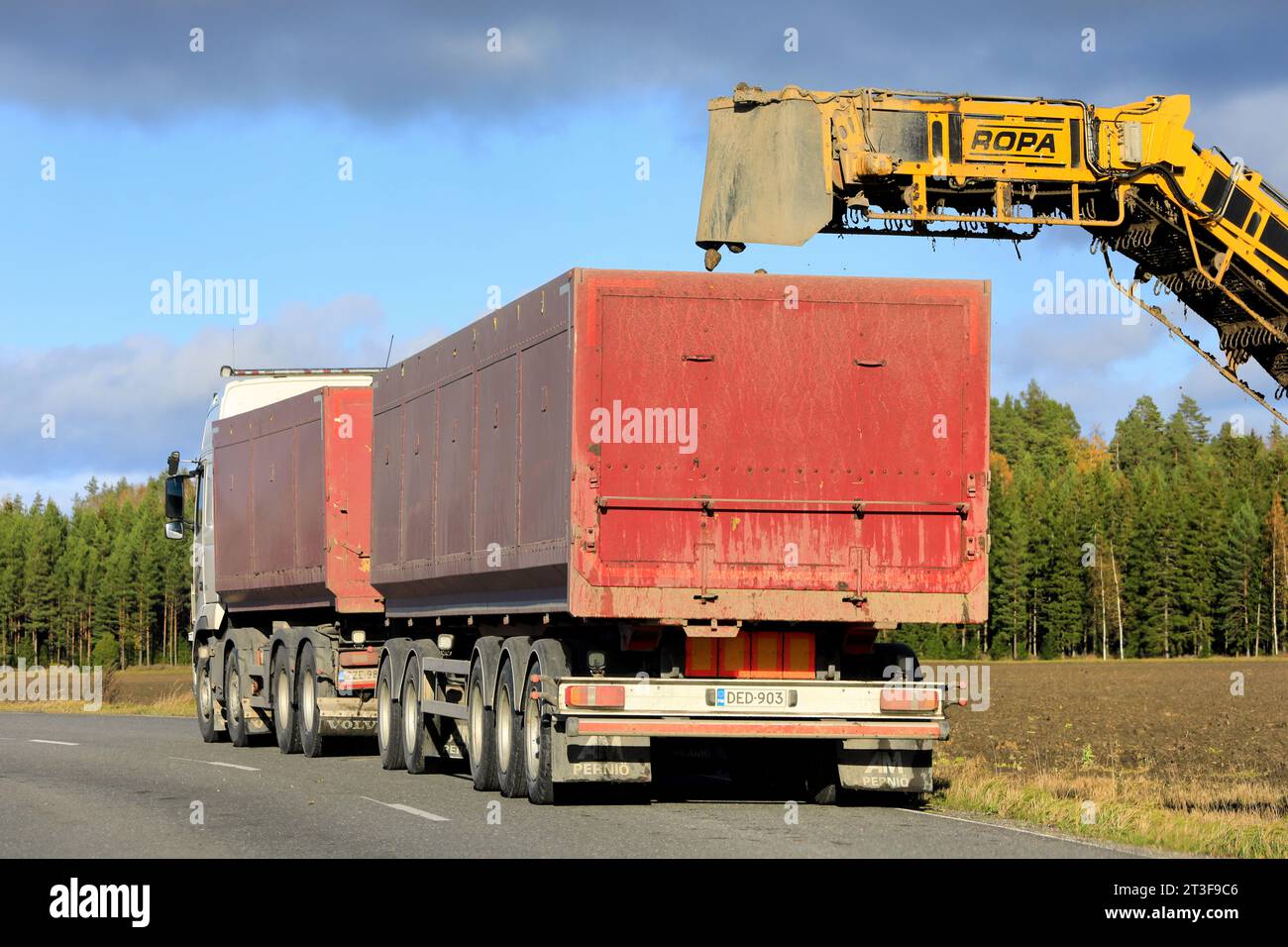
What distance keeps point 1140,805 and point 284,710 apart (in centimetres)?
1152

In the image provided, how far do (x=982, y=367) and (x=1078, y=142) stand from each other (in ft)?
6.48

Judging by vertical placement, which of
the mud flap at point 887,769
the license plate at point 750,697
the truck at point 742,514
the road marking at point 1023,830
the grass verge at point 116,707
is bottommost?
the grass verge at point 116,707

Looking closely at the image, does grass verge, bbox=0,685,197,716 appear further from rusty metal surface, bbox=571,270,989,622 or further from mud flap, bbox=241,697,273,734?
rusty metal surface, bbox=571,270,989,622

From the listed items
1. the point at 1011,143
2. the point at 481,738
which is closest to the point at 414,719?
the point at 481,738

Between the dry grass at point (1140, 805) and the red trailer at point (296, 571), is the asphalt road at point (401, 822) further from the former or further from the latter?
the red trailer at point (296, 571)

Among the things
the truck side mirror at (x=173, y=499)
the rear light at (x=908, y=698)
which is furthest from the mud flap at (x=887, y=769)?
the truck side mirror at (x=173, y=499)

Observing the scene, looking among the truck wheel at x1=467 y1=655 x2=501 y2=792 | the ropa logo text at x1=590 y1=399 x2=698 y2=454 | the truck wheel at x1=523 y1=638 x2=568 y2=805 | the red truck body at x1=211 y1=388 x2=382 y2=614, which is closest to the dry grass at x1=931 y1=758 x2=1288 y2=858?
the truck wheel at x1=523 y1=638 x2=568 y2=805

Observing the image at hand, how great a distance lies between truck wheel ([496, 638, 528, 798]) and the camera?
51.7ft

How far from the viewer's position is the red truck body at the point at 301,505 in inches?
863

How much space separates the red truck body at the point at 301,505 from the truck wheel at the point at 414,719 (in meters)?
1.95

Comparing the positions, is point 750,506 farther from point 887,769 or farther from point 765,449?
point 887,769

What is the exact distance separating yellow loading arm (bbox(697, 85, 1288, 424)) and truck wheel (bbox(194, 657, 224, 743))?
1470cm
